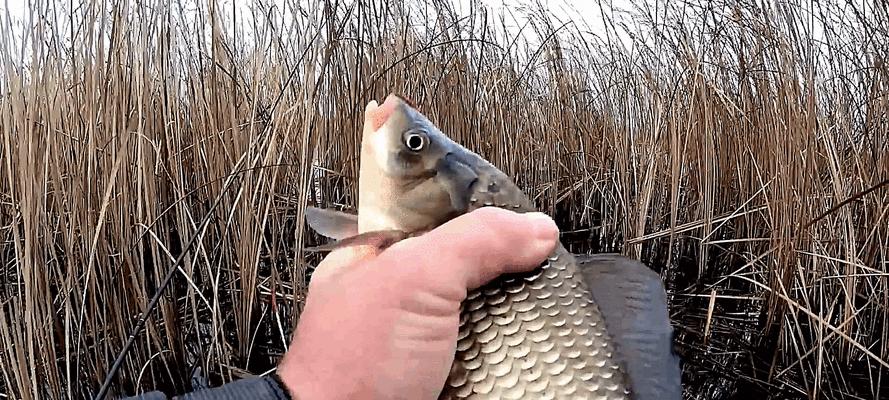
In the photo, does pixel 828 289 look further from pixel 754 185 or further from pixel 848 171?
pixel 754 185

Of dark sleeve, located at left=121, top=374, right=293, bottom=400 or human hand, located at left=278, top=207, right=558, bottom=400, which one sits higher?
human hand, located at left=278, top=207, right=558, bottom=400

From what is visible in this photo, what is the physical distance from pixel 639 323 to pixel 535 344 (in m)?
0.07

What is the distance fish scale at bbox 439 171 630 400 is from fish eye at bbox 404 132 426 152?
0.34 ft

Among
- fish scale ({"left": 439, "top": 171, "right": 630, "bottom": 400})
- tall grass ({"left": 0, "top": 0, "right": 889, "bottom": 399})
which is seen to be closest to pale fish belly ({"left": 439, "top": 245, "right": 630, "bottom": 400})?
fish scale ({"left": 439, "top": 171, "right": 630, "bottom": 400})

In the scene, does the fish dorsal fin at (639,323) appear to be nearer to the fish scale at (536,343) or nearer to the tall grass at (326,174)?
the fish scale at (536,343)

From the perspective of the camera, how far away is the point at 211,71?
146cm

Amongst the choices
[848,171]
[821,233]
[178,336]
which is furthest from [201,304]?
[848,171]

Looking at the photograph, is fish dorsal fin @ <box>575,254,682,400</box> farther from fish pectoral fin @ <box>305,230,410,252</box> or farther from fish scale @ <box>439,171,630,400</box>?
fish pectoral fin @ <box>305,230,410,252</box>

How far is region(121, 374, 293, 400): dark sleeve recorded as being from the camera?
45 cm

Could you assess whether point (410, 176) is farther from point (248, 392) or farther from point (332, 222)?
point (248, 392)

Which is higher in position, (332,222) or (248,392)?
(332,222)

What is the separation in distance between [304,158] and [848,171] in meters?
1.18

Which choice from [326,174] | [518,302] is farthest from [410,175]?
[326,174]

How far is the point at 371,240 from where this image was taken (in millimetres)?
456
